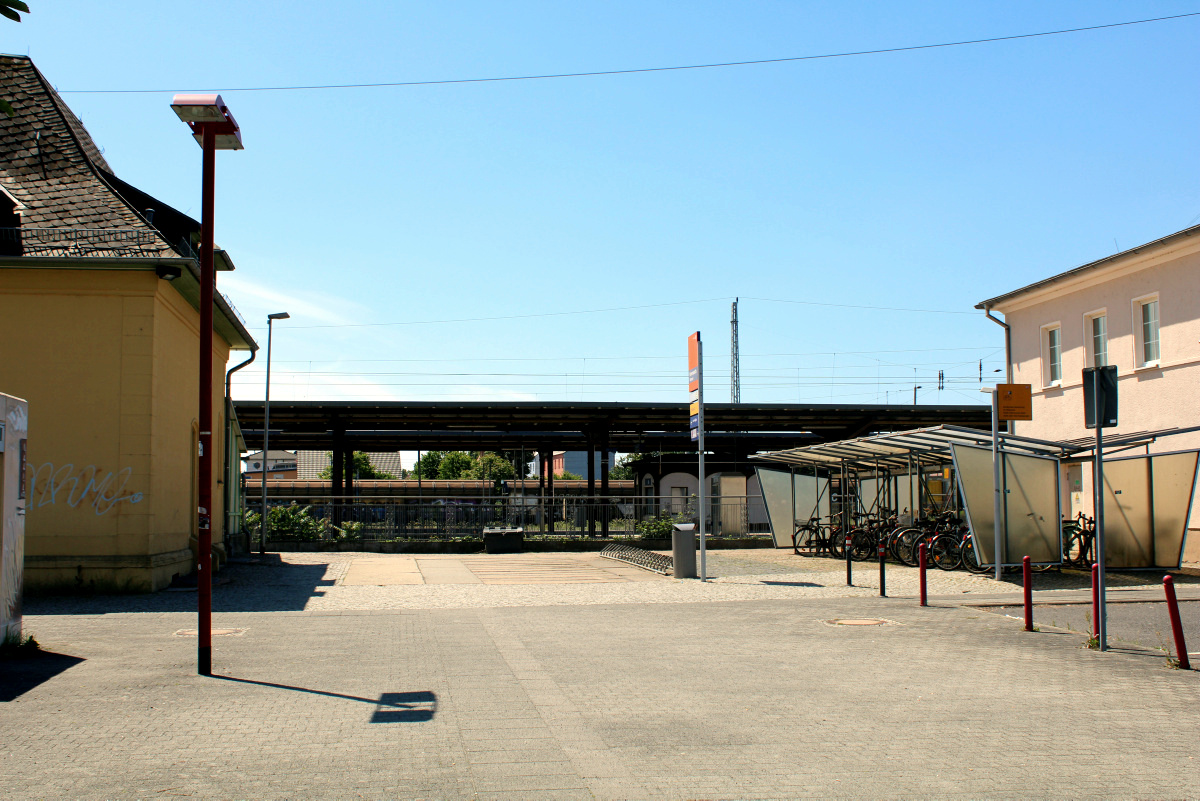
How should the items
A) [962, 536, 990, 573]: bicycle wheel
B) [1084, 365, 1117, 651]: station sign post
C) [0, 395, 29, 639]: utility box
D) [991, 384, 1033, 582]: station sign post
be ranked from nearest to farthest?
[0, 395, 29, 639]: utility box → [1084, 365, 1117, 651]: station sign post → [991, 384, 1033, 582]: station sign post → [962, 536, 990, 573]: bicycle wheel

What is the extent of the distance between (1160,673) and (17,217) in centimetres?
1696

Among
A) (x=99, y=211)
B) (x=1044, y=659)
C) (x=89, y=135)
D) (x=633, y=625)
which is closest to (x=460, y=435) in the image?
(x=89, y=135)

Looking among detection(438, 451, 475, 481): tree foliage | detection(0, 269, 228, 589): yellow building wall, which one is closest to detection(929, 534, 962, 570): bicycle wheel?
detection(0, 269, 228, 589): yellow building wall

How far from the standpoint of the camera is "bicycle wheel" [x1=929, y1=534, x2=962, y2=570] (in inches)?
761

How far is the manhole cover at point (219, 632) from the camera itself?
35.6 feet

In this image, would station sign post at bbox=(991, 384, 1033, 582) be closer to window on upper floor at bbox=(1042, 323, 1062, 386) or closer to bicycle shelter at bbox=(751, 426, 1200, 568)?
bicycle shelter at bbox=(751, 426, 1200, 568)

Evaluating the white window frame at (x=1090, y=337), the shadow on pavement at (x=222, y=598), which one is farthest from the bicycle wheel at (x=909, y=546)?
the shadow on pavement at (x=222, y=598)

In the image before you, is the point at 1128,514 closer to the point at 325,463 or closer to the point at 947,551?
the point at 947,551

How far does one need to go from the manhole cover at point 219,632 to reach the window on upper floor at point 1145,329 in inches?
745

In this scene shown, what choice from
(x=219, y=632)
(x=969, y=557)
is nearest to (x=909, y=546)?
(x=969, y=557)

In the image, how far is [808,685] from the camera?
790cm

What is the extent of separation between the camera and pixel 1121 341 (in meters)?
22.0

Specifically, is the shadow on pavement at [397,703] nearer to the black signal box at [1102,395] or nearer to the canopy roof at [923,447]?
the black signal box at [1102,395]

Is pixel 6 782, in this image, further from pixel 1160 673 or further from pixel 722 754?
pixel 1160 673
